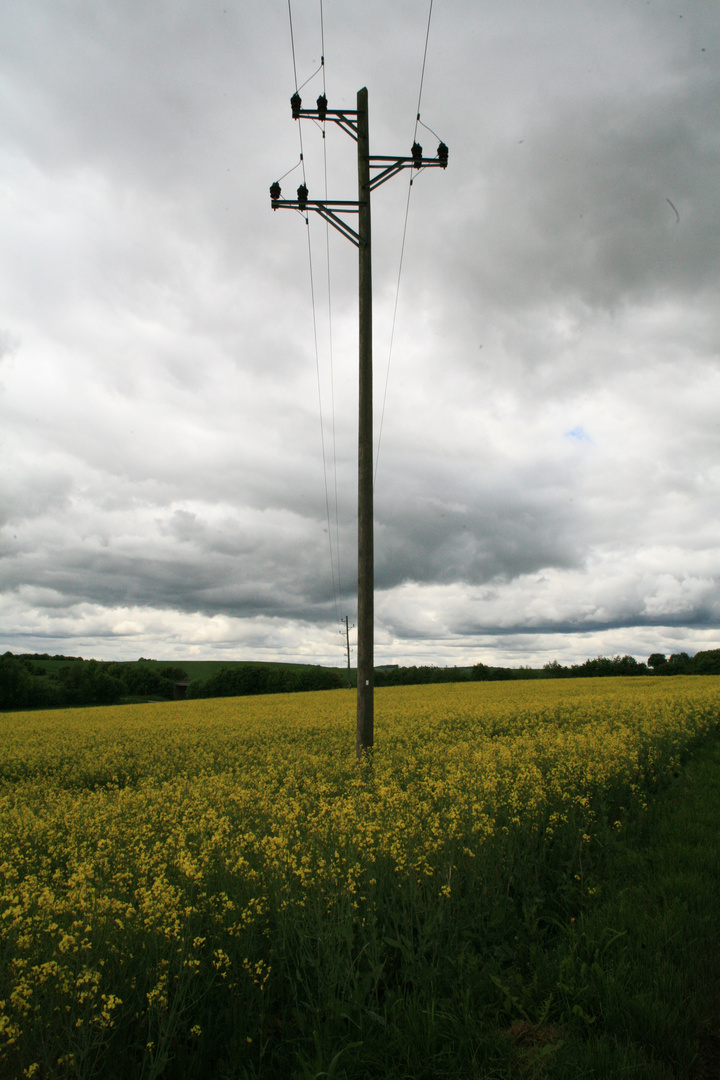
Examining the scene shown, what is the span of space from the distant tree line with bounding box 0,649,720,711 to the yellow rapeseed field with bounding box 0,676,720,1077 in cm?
4647

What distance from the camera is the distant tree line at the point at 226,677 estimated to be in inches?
2098

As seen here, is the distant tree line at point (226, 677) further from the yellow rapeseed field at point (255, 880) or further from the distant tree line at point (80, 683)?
the yellow rapeseed field at point (255, 880)

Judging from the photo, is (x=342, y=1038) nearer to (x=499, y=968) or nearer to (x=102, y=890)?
(x=499, y=968)

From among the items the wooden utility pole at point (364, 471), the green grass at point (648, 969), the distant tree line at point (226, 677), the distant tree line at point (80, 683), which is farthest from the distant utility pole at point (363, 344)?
the distant tree line at point (80, 683)

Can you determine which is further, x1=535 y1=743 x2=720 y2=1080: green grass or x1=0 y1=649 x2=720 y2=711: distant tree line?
x1=0 y1=649 x2=720 y2=711: distant tree line

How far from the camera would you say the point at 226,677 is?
205 feet

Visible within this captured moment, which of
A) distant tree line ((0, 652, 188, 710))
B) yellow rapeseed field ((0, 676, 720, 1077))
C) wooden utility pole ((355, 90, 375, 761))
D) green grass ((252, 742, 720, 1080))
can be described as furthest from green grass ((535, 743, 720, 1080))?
distant tree line ((0, 652, 188, 710))

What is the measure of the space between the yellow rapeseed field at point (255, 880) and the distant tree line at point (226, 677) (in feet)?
152

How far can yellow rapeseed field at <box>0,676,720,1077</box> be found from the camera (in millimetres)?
2906

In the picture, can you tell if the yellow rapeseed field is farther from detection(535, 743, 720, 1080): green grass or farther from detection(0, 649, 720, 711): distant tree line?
detection(0, 649, 720, 711): distant tree line

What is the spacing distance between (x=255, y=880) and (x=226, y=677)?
6128cm

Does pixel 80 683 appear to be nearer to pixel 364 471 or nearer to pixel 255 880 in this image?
pixel 364 471

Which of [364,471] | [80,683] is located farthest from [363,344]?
[80,683]

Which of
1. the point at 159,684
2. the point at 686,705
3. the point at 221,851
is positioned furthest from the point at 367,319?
the point at 159,684
